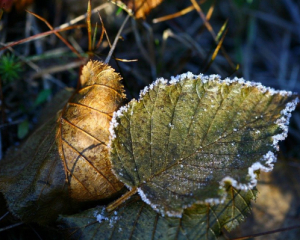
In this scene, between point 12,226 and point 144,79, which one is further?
point 144,79

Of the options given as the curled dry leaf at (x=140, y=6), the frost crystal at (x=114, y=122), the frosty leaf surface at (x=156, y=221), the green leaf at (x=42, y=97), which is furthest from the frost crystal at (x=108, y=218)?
the curled dry leaf at (x=140, y=6)

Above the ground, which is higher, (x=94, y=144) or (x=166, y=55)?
(x=166, y=55)

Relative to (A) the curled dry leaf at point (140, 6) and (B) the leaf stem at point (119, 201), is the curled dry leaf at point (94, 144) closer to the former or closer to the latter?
(B) the leaf stem at point (119, 201)

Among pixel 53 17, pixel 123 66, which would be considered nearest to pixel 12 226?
pixel 123 66

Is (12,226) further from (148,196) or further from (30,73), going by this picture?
(30,73)

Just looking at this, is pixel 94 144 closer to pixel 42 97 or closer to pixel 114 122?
pixel 114 122

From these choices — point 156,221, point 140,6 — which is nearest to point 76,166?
point 156,221

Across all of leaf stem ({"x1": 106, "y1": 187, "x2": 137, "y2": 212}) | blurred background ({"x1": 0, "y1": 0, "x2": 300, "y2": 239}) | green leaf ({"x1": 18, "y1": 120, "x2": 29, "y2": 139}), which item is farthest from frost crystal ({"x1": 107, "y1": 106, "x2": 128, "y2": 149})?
green leaf ({"x1": 18, "y1": 120, "x2": 29, "y2": 139})
